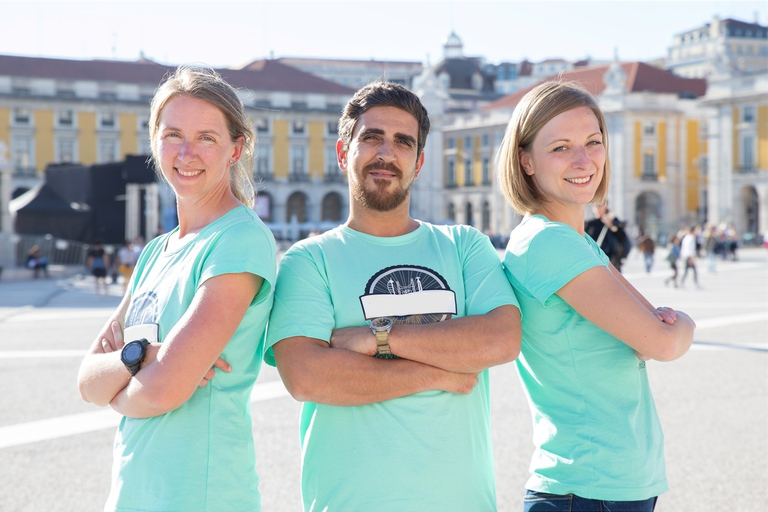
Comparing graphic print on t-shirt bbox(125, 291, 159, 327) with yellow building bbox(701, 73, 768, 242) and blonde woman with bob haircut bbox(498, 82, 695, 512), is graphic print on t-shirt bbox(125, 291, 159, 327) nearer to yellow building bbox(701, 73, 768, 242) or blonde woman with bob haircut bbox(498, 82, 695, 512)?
blonde woman with bob haircut bbox(498, 82, 695, 512)

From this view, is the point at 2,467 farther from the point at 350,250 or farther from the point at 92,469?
the point at 350,250

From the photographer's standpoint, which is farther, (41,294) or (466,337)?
(41,294)

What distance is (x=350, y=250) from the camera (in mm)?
2441

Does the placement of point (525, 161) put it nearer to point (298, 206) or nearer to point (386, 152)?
point (386, 152)

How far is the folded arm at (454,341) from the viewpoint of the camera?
2305 mm

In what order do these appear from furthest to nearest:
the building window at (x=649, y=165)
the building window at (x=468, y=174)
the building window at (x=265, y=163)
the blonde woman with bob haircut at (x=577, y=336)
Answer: the building window at (x=468, y=174) → the building window at (x=265, y=163) → the building window at (x=649, y=165) → the blonde woman with bob haircut at (x=577, y=336)

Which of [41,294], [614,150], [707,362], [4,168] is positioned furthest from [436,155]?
[707,362]

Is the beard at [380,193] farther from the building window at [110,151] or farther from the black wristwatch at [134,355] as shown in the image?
the building window at [110,151]

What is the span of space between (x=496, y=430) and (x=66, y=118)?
57650mm

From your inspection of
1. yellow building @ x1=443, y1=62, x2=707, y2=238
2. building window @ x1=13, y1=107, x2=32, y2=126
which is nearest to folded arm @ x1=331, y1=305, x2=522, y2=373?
yellow building @ x1=443, y1=62, x2=707, y2=238

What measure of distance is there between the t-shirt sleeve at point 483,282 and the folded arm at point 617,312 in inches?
→ 7.1

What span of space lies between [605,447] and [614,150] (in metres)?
58.0

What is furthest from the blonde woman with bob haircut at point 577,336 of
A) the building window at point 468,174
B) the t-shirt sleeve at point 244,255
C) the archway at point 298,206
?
the building window at point 468,174

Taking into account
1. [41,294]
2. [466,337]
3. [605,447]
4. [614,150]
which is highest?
[614,150]
